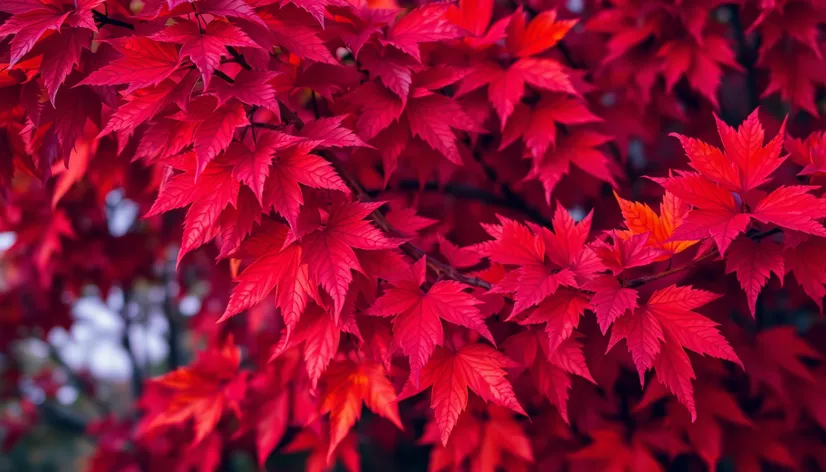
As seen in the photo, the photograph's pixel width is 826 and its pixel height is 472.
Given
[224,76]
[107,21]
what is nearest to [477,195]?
[224,76]

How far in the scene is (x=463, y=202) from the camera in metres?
1.86

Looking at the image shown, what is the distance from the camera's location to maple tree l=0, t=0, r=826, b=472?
1057mm

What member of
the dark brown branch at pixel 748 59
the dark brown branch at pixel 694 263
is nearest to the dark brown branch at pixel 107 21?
the dark brown branch at pixel 694 263

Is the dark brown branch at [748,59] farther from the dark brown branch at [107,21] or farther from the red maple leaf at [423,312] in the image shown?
the dark brown branch at [107,21]

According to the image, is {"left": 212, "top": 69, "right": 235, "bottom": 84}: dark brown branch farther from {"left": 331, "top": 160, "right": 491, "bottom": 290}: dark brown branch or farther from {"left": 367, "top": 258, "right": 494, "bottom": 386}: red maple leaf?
{"left": 367, "top": 258, "right": 494, "bottom": 386}: red maple leaf

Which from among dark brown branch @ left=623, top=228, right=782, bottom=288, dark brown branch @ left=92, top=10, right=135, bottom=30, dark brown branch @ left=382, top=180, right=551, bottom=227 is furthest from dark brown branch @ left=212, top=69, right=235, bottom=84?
dark brown branch @ left=623, top=228, right=782, bottom=288

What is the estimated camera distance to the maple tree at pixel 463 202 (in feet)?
3.47

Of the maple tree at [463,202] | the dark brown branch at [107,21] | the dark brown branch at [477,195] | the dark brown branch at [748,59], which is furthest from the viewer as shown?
the dark brown branch at [748,59]

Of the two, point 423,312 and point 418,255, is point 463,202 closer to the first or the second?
point 418,255

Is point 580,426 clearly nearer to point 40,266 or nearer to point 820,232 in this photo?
point 820,232

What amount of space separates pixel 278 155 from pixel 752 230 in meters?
0.83

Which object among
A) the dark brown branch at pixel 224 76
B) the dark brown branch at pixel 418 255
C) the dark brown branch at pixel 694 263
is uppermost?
the dark brown branch at pixel 224 76

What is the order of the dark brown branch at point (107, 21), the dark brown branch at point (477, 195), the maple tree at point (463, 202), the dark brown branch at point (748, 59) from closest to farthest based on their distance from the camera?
the maple tree at point (463, 202) < the dark brown branch at point (107, 21) < the dark brown branch at point (477, 195) < the dark brown branch at point (748, 59)

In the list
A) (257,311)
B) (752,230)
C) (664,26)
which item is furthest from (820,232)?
(257,311)
